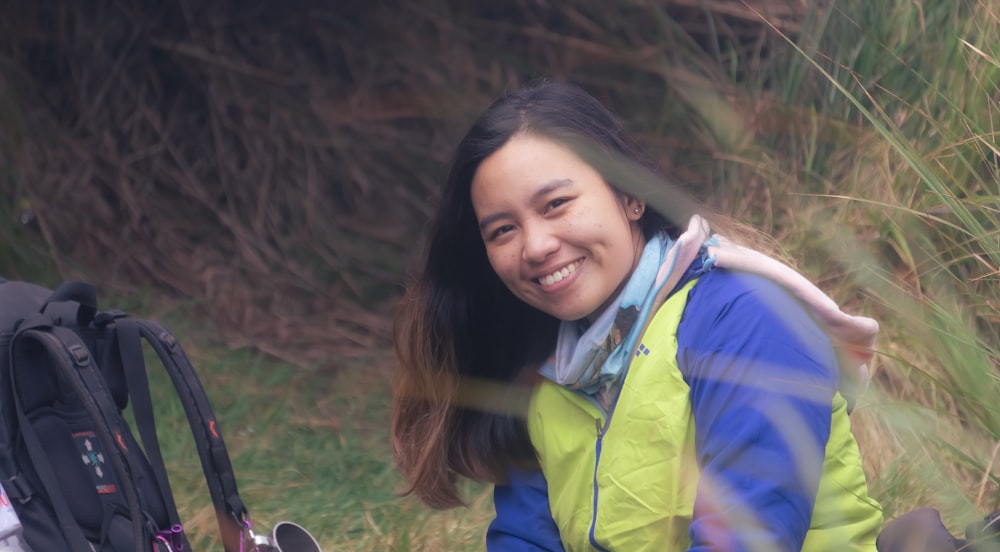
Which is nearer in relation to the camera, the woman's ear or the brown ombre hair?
the woman's ear

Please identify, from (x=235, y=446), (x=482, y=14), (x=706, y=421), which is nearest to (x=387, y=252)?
(x=482, y=14)

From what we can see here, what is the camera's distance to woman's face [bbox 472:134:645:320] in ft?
6.95

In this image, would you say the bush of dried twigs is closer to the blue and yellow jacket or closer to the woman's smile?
the woman's smile

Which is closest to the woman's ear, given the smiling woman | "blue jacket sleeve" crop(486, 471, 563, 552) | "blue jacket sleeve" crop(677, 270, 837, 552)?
the smiling woman

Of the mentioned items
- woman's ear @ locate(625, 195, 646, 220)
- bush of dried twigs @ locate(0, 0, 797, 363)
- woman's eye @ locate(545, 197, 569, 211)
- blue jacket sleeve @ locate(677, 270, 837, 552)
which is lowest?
bush of dried twigs @ locate(0, 0, 797, 363)

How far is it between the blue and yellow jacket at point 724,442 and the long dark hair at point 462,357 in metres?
0.25

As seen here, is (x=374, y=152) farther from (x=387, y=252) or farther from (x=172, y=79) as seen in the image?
(x=172, y=79)

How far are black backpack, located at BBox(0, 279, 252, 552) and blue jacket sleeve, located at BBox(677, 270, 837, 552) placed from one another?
0.89 m

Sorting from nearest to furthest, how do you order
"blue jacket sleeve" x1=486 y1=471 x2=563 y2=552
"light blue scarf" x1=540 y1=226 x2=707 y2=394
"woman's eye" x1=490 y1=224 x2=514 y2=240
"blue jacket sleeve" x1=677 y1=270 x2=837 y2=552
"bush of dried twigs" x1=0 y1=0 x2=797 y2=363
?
"blue jacket sleeve" x1=677 y1=270 x2=837 y2=552, "light blue scarf" x1=540 y1=226 x2=707 y2=394, "woman's eye" x1=490 y1=224 x2=514 y2=240, "blue jacket sleeve" x1=486 y1=471 x2=563 y2=552, "bush of dried twigs" x1=0 y1=0 x2=797 y2=363

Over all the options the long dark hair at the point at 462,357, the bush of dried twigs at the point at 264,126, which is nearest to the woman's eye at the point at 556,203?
the long dark hair at the point at 462,357

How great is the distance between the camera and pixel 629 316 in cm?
209

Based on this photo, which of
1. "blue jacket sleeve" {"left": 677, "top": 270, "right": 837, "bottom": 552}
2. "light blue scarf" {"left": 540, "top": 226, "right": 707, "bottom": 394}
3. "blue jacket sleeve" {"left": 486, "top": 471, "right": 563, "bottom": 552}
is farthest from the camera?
"blue jacket sleeve" {"left": 486, "top": 471, "right": 563, "bottom": 552}

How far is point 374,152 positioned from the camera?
246 inches

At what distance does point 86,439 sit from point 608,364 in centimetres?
97
